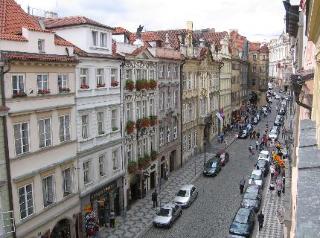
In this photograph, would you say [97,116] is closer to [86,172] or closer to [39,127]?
[86,172]

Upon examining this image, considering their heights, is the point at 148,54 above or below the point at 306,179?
above

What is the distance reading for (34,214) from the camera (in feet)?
73.5

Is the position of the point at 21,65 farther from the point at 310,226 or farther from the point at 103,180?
the point at 310,226

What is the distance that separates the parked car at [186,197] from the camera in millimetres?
33406

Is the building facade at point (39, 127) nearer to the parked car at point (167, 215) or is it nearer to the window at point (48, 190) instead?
the window at point (48, 190)

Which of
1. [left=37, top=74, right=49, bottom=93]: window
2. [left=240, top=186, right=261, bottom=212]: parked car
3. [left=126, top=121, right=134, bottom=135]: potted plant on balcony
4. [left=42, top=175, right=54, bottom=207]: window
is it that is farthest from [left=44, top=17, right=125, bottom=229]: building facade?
[left=240, top=186, right=261, bottom=212]: parked car

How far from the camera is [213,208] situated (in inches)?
1312

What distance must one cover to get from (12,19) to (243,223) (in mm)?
19751

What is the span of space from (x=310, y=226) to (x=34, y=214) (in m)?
21.2

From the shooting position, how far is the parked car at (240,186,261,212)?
3156cm

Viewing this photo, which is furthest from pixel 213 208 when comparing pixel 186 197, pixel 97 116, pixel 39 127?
pixel 39 127

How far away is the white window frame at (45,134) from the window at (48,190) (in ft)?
6.68

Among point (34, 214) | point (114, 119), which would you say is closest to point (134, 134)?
point (114, 119)

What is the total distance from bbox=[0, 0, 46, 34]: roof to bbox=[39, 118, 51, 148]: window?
5.26 meters
